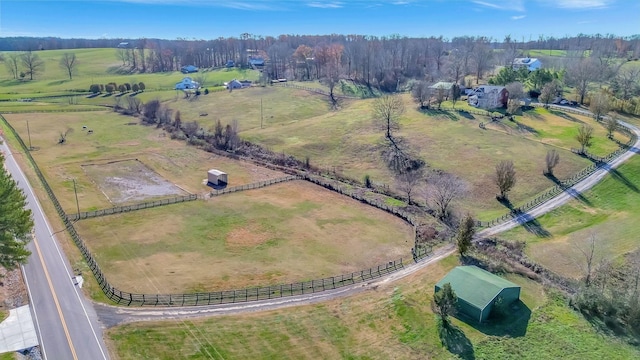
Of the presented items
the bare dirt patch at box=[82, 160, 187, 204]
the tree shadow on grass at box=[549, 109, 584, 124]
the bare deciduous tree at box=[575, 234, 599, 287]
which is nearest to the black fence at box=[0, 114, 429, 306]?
the bare deciduous tree at box=[575, 234, 599, 287]

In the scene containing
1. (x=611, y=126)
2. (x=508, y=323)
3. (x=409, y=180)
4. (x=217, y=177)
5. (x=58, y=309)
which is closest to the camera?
(x=508, y=323)

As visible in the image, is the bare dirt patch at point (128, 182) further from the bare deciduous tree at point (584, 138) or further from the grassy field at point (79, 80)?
the grassy field at point (79, 80)

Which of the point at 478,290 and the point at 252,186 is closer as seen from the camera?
the point at 478,290

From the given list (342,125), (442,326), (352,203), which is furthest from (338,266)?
(342,125)

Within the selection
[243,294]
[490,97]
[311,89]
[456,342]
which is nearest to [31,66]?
[311,89]

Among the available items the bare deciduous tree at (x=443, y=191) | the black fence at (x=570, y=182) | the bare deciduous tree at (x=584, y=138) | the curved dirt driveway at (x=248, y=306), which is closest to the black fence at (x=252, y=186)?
the bare deciduous tree at (x=443, y=191)

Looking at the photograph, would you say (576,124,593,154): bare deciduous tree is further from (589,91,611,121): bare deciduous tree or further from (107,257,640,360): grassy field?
(107,257,640,360): grassy field

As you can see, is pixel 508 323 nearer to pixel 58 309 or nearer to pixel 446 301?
pixel 446 301
